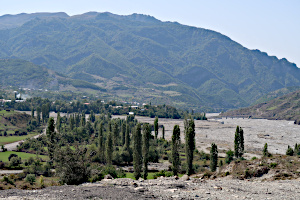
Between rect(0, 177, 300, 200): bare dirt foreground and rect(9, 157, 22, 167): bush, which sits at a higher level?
rect(0, 177, 300, 200): bare dirt foreground

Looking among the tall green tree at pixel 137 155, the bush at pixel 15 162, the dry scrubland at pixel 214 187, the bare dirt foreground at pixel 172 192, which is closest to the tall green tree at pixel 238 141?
the tall green tree at pixel 137 155

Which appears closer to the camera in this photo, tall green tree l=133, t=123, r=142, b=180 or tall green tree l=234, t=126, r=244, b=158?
tall green tree l=133, t=123, r=142, b=180

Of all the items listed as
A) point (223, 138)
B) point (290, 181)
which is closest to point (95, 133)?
point (223, 138)

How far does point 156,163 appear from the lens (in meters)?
102

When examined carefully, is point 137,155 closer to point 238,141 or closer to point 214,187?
point 238,141

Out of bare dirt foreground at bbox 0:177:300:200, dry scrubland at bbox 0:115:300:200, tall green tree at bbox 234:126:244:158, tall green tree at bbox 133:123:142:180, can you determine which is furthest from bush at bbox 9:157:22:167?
tall green tree at bbox 234:126:244:158

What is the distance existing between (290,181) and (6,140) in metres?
116

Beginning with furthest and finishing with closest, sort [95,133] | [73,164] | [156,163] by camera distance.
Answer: [95,133], [156,163], [73,164]

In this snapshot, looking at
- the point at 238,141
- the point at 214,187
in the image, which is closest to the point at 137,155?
the point at 238,141

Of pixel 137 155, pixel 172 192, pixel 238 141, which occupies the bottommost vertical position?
pixel 137 155

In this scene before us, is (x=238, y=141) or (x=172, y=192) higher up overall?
(x=172, y=192)

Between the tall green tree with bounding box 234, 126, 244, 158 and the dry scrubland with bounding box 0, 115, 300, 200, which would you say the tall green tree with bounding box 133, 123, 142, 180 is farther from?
the tall green tree with bounding box 234, 126, 244, 158

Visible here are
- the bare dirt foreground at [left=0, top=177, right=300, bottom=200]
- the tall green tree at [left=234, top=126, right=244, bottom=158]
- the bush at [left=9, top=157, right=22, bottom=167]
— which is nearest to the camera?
the bare dirt foreground at [left=0, top=177, right=300, bottom=200]

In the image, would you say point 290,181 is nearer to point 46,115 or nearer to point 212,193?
point 212,193
